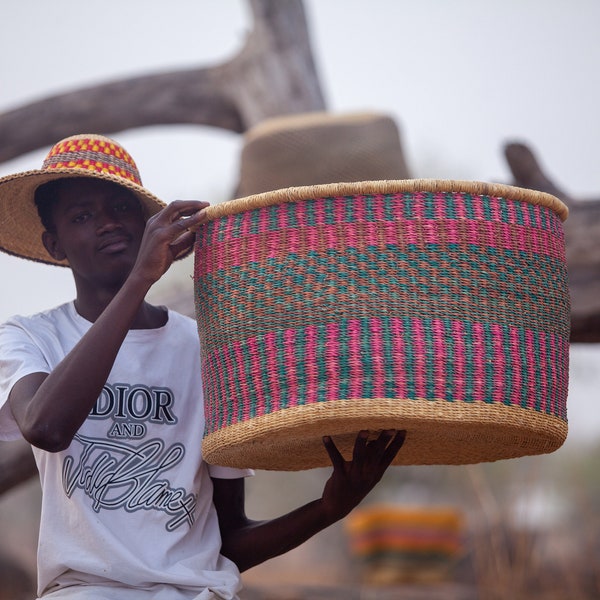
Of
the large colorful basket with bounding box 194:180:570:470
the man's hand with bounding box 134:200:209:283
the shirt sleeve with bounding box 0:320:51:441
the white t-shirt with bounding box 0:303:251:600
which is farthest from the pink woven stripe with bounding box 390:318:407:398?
the shirt sleeve with bounding box 0:320:51:441

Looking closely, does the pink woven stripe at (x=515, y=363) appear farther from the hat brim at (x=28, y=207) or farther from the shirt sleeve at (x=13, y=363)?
the shirt sleeve at (x=13, y=363)

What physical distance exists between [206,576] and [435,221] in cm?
82

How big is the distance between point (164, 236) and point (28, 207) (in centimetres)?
56

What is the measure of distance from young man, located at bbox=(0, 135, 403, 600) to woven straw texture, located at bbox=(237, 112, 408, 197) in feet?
6.60

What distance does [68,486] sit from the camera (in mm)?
1916

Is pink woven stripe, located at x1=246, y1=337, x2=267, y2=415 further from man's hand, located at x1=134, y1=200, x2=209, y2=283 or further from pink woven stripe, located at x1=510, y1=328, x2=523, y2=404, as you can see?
pink woven stripe, located at x1=510, y1=328, x2=523, y2=404

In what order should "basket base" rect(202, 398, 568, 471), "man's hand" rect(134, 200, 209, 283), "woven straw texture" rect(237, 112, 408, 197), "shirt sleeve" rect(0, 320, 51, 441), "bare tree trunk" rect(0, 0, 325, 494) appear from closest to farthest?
"basket base" rect(202, 398, 568, 471), "man's hand" rect(134, 200, 209, 283), "shirt sleeve" rect(0, 320, 51, 441), "woven straw texture" rect(237, 112, 408, 197), "bare tree trunk" rect(0, 0, 325, 494)

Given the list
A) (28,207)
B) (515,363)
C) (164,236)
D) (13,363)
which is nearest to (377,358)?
(515,363)

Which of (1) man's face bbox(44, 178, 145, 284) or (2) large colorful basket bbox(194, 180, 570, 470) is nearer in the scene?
(2) large colorful basket bbox(194, 180, 570, 470)

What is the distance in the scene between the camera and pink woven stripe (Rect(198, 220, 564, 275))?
1723 millimetres

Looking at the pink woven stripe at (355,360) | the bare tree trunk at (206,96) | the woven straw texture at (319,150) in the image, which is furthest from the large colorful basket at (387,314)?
the bare tree trunk at (206,96)

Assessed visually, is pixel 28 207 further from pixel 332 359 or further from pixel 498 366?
pixel 498 366

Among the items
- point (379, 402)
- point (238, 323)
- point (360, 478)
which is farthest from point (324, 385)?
point (360, 478)

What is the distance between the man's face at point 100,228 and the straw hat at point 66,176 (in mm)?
38
